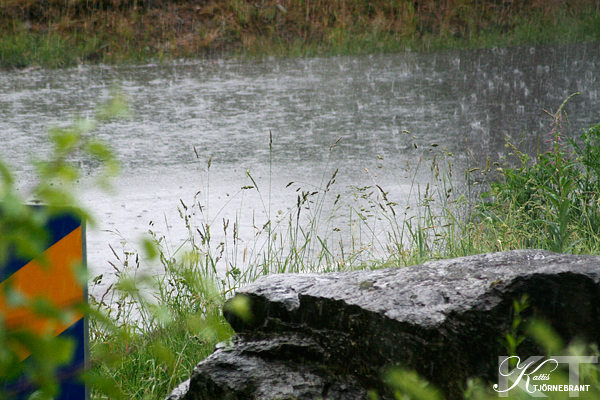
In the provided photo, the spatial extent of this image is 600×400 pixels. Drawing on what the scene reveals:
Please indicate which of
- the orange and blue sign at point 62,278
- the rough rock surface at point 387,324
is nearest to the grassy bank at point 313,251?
the rough rock surface at point 387,324

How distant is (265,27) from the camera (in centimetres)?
1452

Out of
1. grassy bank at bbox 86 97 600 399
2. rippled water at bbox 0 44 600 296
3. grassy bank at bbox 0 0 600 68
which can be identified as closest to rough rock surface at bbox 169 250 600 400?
grassy bank at bbox 86 97 600 399

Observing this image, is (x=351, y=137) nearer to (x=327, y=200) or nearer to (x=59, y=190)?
(x=327, y=200)

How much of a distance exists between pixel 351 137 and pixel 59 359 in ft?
21.0

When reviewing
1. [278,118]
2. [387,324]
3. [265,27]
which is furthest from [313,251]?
[265,27]

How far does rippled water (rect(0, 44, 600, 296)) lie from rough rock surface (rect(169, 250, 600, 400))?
5.06 feet

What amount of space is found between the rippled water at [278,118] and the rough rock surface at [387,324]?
60.7 inches

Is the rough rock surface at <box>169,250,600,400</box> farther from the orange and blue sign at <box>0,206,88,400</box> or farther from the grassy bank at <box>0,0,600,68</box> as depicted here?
the grassy bank at <box>0,0,600,68</box>

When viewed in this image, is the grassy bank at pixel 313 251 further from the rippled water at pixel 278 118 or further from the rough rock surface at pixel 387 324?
the rippled water at pixel 278 118

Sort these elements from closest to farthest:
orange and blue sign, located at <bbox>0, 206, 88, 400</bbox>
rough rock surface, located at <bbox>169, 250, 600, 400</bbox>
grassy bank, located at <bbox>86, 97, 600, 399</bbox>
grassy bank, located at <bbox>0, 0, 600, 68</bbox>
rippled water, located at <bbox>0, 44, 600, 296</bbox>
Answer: orange and blue sign, located at <bbox>0, 206, 88, 400</bbox>
rough rock surface, located at <bbox>169, 250, 600, 400</bbox>
grassy bank, located at <bbox>86, 97, 600, 399</bbox>
rippled water, located at <bbox>0, 44, 600, 296</bbox>
grassy bank, located at <bbox>0, 0, 600, 68</bbox>

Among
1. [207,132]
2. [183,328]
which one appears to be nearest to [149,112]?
[207,132]

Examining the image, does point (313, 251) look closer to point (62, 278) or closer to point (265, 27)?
point (62, 278)

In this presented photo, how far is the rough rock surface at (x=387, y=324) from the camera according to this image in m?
1.84

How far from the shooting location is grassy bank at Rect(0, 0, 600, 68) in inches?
523
